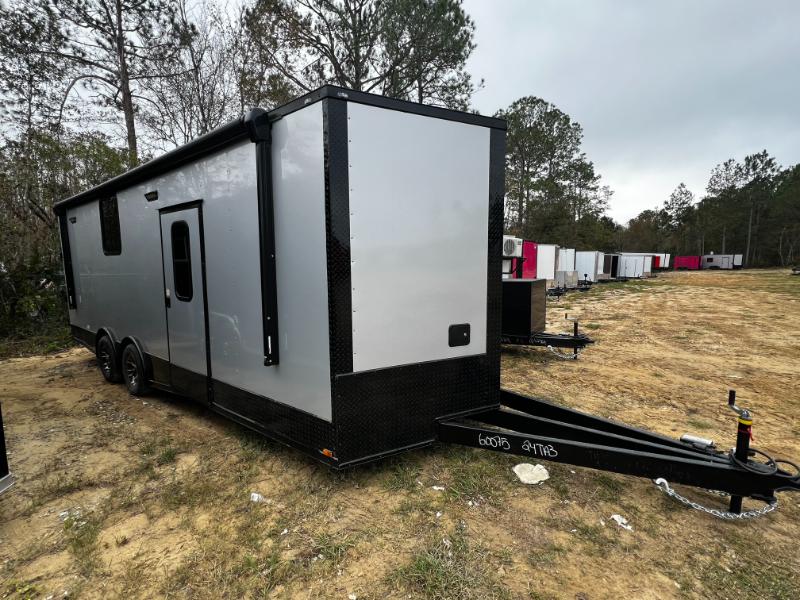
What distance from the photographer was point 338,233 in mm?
2688

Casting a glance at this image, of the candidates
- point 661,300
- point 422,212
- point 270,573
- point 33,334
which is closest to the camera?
point 270,573

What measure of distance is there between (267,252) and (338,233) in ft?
2.25

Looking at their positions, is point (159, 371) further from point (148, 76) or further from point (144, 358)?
point (148, 76)

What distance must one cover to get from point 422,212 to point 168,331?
315cm

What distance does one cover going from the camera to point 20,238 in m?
9.74

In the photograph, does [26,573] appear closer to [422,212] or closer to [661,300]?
[422,212]

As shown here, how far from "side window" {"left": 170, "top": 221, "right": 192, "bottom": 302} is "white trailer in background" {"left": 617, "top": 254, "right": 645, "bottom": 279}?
32.4m

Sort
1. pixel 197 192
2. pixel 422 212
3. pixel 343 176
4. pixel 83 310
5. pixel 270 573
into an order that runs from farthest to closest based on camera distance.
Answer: pixel 83 310
pixel 197 192
pixel 422 212
pixel 343 176
pixel 270 573

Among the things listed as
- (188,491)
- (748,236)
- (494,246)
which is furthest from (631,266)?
(748,236)

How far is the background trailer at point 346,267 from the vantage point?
9.01ft

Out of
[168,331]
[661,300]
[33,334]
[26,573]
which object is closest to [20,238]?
[33,334]

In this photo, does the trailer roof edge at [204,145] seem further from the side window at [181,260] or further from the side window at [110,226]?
the side window at [181,260]

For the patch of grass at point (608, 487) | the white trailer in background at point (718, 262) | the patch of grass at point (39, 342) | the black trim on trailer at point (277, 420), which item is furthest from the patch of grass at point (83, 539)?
the white trailer in background at point (718, 262)

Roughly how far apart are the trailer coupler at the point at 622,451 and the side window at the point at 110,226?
4.68 meters
